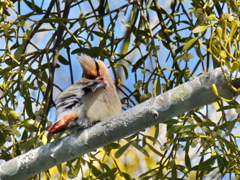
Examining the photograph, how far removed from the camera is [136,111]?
3.86ft

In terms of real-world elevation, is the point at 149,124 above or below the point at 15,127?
below

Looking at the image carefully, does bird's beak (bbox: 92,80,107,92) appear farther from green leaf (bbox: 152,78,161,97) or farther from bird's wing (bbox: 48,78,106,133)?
green leaf (bbox: 152,78,161,97)

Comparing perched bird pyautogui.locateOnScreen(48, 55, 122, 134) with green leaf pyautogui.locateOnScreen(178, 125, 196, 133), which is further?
perched bird pyautogui.locateOnScreen(48, 55, 122, 134)

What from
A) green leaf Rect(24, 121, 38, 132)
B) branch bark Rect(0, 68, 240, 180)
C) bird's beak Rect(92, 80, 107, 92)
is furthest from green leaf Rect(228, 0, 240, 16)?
green leaf Rect(24, 121, 38, 132)

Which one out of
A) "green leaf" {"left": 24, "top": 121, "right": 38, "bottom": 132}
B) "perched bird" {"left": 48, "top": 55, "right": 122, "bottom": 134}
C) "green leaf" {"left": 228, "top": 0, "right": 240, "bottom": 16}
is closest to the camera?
"green leaf" {"left": 228, "top": 0, "right": 240, "bottom": 16}

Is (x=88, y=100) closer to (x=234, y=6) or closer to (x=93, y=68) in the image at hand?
(x=93, y=68)

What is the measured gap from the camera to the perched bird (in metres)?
1.58

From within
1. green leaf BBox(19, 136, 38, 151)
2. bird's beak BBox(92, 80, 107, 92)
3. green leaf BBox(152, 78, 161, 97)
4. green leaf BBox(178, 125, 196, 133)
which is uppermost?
bird's beak BBox(92, 80, 107, 92)

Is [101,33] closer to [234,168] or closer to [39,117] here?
[39,117]

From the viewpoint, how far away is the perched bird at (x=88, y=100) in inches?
62.2

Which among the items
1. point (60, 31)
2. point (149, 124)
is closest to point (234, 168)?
point (149, 124)

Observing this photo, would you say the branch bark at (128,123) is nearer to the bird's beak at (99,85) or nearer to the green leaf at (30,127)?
the green leaf at (30,127)

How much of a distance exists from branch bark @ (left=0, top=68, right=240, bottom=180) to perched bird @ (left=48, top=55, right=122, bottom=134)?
0.23 m

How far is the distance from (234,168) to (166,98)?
0.40 meters
